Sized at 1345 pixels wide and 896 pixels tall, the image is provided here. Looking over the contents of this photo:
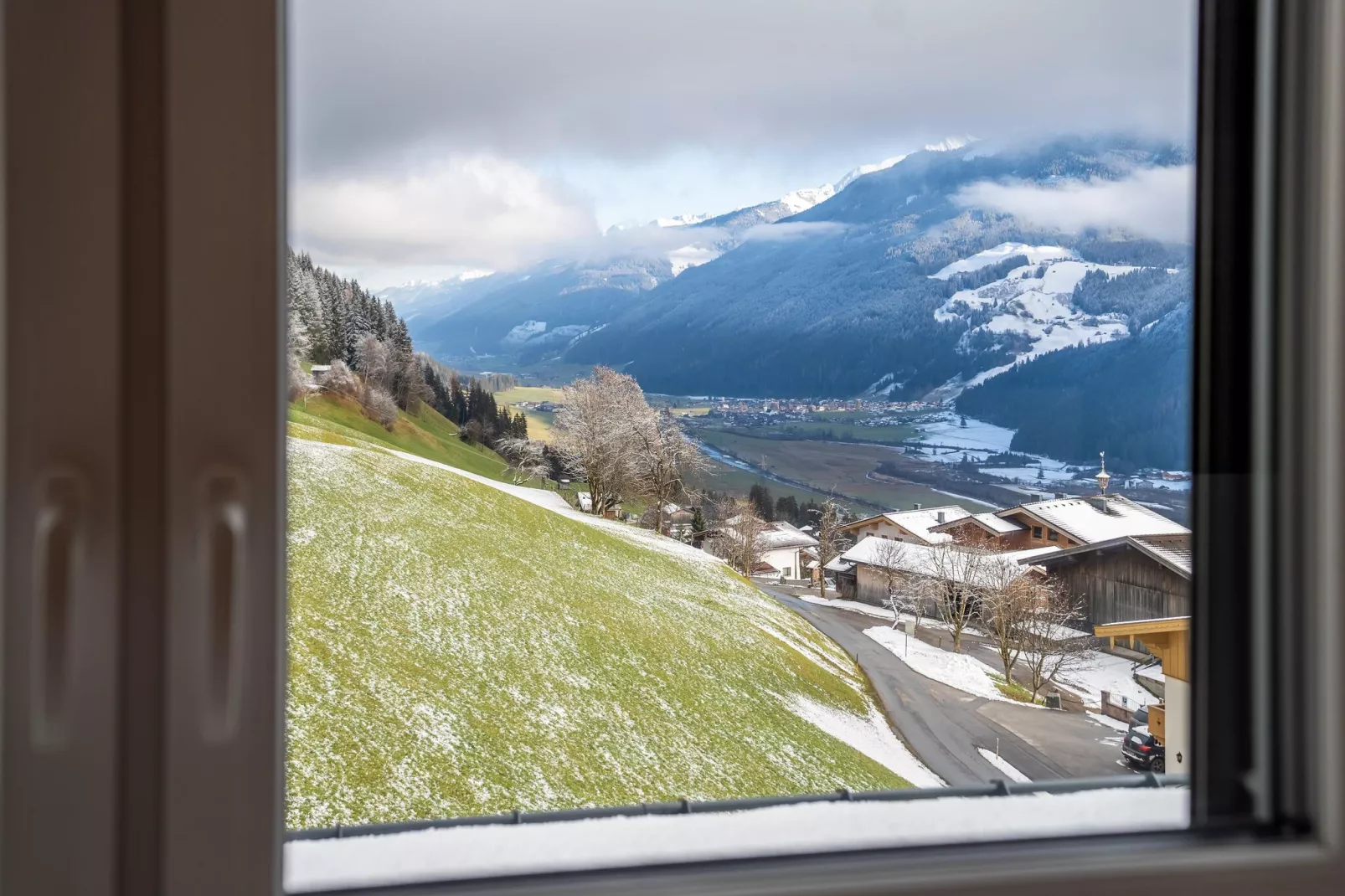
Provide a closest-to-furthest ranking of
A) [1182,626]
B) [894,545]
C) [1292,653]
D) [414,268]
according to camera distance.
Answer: [1292,653], [1182,626], [414,268], [894,545]

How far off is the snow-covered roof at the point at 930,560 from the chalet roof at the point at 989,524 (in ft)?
0.10

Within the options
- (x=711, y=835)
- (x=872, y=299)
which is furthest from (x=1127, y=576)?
(x=711, y=835)

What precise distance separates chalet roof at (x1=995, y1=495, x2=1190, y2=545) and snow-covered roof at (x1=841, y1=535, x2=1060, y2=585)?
0.21 ft

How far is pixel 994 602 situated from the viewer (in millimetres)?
1081

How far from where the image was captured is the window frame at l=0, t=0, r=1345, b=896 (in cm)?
49

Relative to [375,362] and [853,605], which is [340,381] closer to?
[375,362]

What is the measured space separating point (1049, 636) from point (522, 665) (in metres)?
0.74

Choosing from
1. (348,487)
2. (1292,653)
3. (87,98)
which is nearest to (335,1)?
(87,98)

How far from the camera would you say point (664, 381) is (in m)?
1.11

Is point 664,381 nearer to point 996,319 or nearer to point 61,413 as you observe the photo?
point 996,319

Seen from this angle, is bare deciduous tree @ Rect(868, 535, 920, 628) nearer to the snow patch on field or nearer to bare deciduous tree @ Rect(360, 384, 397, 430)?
the snow patch on field

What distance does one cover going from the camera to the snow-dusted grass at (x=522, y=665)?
978 millimetres

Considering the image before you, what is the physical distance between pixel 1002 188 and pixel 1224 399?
19.6 inches

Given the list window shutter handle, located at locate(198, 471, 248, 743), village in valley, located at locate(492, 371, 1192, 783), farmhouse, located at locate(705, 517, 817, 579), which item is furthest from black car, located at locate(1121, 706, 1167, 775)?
window shutter handle, located at locate(198, 471, 248, 743)
